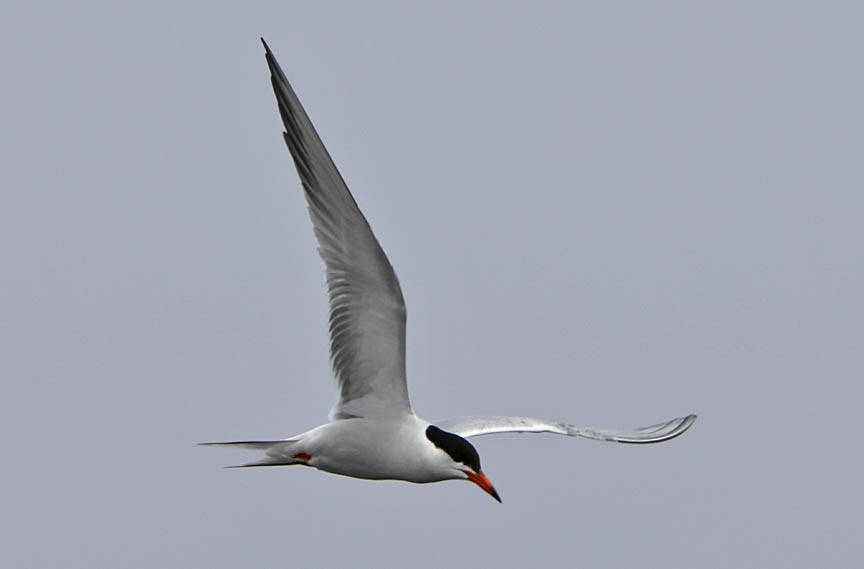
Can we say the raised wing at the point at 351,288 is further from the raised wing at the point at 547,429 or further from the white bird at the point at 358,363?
the raised wing at the point at 547,429

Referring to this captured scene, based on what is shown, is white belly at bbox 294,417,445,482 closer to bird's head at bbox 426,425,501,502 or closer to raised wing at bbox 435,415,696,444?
bird's head at bbox 426,425,501,502

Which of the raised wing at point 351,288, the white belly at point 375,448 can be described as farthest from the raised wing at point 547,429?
the raised wing at point 351,288

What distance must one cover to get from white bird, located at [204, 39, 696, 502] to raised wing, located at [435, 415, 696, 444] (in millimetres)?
853

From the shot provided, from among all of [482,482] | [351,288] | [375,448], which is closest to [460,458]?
[482,482]

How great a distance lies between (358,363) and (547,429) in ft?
5.72

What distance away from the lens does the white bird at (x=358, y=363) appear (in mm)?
7777

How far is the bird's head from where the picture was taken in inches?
328

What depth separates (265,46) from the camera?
7207 mm

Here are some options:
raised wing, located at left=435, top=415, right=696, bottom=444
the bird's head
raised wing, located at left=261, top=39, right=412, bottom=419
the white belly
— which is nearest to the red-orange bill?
the bird's head

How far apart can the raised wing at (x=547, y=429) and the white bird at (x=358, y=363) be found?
0.85 meters

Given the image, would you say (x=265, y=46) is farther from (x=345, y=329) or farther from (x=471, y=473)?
(x=471, y=473)

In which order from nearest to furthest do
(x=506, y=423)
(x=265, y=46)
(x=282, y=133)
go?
1. (x=265, y=46)
2. (x=282, y=133)
3. (x=506, y=423)

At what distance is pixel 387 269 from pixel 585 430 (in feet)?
8.51

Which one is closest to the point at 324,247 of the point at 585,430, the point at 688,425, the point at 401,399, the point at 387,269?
the point at 387,269
